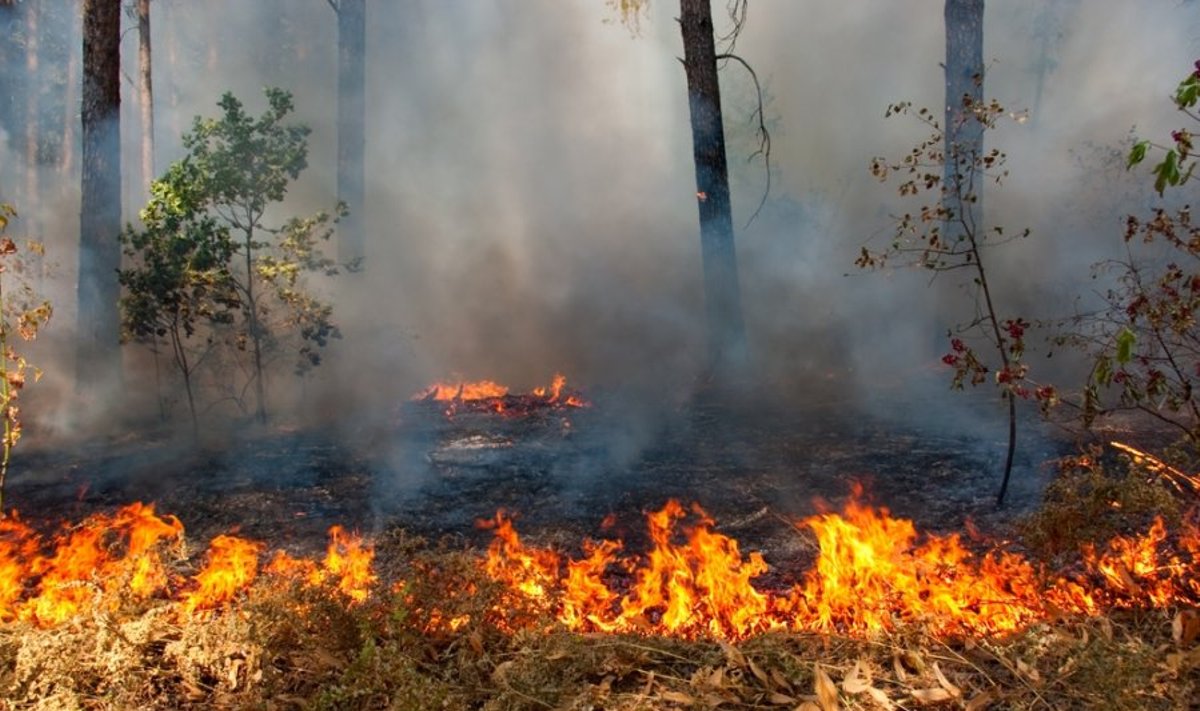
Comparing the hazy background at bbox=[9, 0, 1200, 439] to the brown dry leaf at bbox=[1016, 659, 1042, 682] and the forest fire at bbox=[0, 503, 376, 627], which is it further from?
the brown dry leaf at bbox=[1016, 659, 1042, 682]

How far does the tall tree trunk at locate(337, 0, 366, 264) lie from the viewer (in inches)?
498

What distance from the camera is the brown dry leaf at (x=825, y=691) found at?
3293 millimetres

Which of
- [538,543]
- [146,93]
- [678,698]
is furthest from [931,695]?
[146,93]

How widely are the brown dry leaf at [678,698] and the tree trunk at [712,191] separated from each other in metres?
7.24

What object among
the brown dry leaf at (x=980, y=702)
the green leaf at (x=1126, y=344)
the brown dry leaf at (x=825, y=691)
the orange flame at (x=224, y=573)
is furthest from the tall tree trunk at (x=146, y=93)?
the green leaf at (x=1126, y=344)

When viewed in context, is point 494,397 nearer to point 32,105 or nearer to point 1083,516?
point 1083,516

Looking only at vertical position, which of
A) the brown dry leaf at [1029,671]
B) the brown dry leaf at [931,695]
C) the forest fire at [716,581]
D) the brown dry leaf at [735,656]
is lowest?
the brown dry leaf at [931,695]

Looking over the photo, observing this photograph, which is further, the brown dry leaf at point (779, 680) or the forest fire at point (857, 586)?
the forest fire at point (857, 586)

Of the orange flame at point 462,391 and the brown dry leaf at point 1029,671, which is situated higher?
the orange flame at point 462,391

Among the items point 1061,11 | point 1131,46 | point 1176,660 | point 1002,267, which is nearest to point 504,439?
point 1176,660

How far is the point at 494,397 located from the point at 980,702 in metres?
7.58

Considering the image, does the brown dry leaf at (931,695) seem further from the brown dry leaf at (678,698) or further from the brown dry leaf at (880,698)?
the brown dry leaf at (678,698)

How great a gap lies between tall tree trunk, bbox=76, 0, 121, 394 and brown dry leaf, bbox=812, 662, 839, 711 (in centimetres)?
949

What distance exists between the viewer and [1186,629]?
3.72 meters
